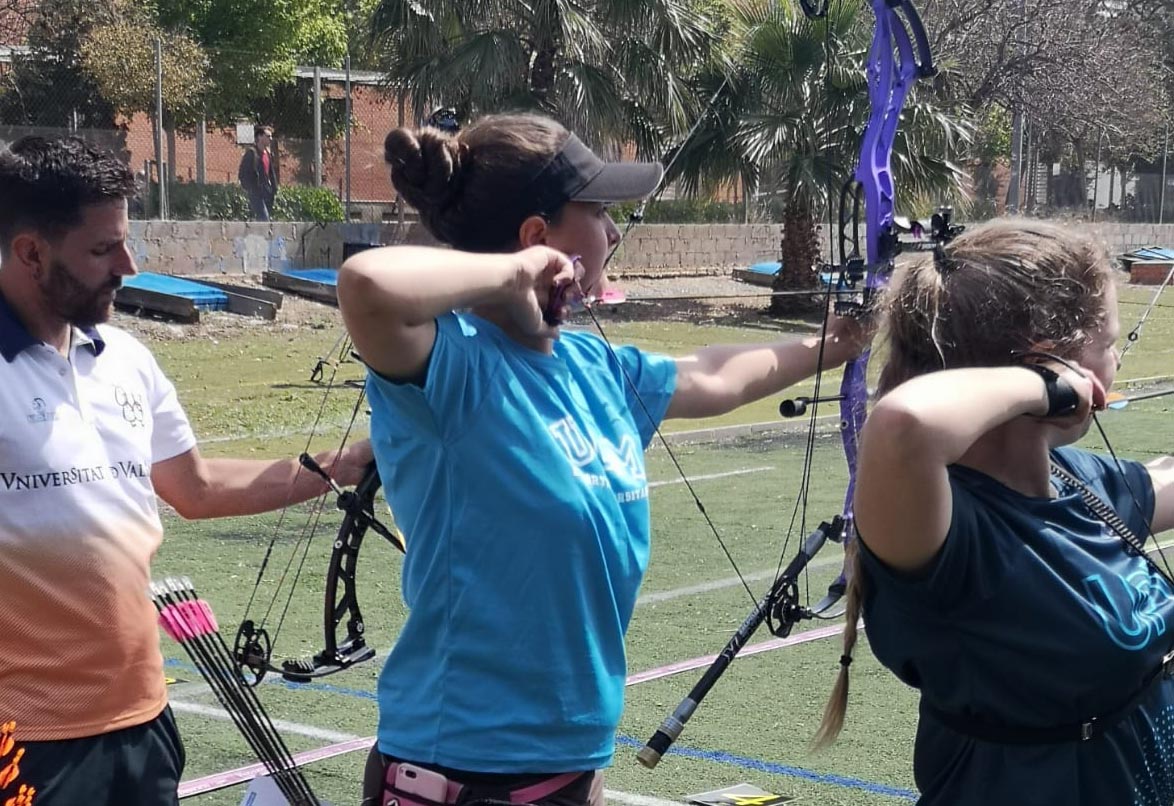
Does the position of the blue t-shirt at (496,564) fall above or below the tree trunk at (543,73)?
below

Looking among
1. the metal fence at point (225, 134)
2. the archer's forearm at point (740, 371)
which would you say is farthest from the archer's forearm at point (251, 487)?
the metal fence at point (225, 134)

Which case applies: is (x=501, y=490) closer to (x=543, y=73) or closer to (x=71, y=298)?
(x=71, y=298)

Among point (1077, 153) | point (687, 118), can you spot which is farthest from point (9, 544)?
point (1077, 153)

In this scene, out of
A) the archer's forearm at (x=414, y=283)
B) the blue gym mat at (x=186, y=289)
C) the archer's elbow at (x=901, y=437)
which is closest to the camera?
the archer's elbow at (x=901, y=437)

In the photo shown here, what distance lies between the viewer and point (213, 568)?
788 cm

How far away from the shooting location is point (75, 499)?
289cm

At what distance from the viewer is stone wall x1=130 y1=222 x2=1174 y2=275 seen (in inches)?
756

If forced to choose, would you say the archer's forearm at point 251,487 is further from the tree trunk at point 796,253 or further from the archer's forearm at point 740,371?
the tree trunk at point 796,253

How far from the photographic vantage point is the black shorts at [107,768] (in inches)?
111

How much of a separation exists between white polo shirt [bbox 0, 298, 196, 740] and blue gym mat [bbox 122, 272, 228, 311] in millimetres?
14925

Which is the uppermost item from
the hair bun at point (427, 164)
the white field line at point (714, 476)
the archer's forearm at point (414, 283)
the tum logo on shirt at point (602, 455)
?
the hair bun at point (427, 164)

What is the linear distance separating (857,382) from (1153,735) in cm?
259

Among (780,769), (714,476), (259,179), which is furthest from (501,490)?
(259,179)

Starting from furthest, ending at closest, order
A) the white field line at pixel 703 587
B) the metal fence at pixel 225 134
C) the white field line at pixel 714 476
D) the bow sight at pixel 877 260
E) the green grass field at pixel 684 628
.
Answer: the metal fence at pixel 225 134
the white field line at pixel 714 476
the white field line at pixel 703 587
the green grass field at pixel 684 628
the bow sight at pixel 877 260
